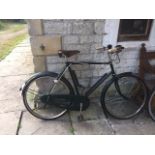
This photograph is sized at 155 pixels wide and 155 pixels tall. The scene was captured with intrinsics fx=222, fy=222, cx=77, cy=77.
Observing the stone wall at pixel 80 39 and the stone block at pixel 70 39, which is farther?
the stone block at pixel 70 39

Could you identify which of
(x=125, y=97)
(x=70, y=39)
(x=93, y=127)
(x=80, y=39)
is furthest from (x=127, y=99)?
(x=70, y=39)

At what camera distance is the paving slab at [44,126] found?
341 centimetres

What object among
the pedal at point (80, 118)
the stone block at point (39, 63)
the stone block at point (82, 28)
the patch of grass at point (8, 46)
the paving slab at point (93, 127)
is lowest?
the paving slab at point (93, 127)

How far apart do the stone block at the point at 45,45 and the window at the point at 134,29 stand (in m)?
1.03

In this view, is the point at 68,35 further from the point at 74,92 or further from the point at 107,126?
the point at 107,126

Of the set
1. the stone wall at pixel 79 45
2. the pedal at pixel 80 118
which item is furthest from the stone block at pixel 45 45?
the pedal at pixel 80 118

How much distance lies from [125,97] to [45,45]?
1577 millimetres

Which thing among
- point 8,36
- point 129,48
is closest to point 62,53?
point 129,48

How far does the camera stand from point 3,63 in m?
5.50

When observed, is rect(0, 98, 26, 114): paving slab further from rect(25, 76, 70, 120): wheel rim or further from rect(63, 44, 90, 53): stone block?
rect(63, 44, 90, 53): stone block

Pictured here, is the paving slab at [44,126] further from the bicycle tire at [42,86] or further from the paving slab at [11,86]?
the paving slab at [11,86]

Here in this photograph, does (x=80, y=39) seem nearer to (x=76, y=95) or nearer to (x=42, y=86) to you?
(x=76, y=95)

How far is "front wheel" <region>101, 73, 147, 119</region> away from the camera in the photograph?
3.59 metres
